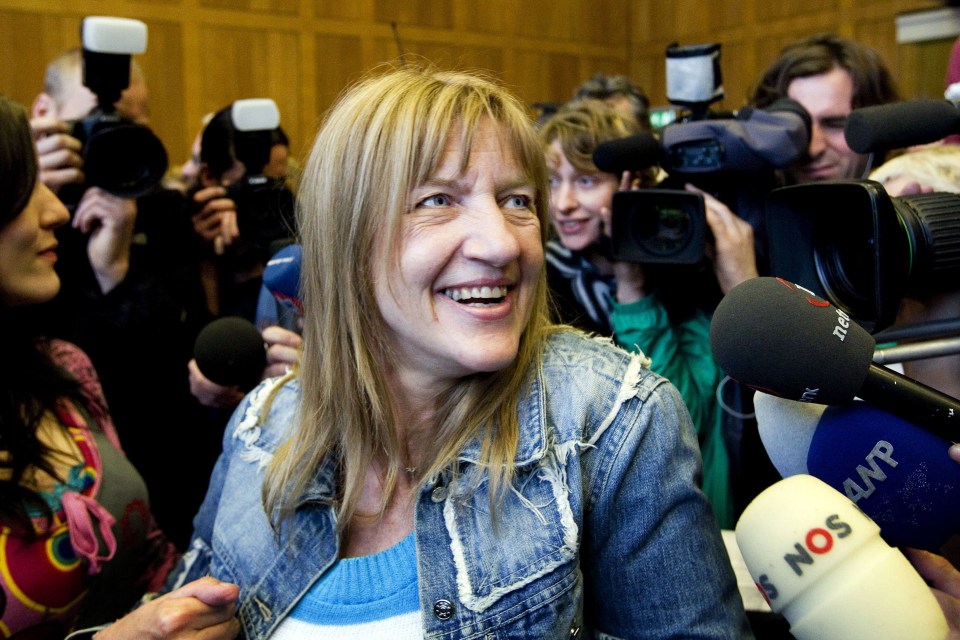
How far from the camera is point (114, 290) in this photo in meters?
1.86

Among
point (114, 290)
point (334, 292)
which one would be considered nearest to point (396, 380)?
point (334, 292)

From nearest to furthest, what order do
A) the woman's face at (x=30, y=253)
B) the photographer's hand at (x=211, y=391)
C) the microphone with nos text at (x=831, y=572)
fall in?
the microphone with nos text at (x=831, y=572)
the woman's face at (x=30, y=253)
the photographer's hand at (x=211, y=391)

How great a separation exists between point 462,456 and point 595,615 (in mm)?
252

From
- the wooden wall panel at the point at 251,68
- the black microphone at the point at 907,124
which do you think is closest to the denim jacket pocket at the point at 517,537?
the black microphone at the point at 907,124

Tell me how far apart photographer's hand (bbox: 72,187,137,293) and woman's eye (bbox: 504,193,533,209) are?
3.65 feet

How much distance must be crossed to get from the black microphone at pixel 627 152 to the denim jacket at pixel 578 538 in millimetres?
657

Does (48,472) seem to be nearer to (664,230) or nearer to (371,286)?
(371,286)

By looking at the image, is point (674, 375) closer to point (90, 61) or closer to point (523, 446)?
point (523, 446)

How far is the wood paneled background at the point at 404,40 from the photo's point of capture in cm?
400

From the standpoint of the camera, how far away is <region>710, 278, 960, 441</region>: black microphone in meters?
0.72

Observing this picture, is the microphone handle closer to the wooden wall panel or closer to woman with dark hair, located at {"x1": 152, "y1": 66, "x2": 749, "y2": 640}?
woman with dark hair, located at {"x1": 152, "y1": 66, "x2": 749, "y2": 640}

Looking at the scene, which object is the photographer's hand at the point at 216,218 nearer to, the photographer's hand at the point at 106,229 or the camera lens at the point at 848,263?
the photographer's hand at the point at 106,229

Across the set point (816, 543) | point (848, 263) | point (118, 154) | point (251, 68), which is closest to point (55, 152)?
point (118, 154)

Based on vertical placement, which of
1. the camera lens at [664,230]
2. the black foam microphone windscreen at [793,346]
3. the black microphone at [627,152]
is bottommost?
the black foam microphone windscreen at [793,346]
